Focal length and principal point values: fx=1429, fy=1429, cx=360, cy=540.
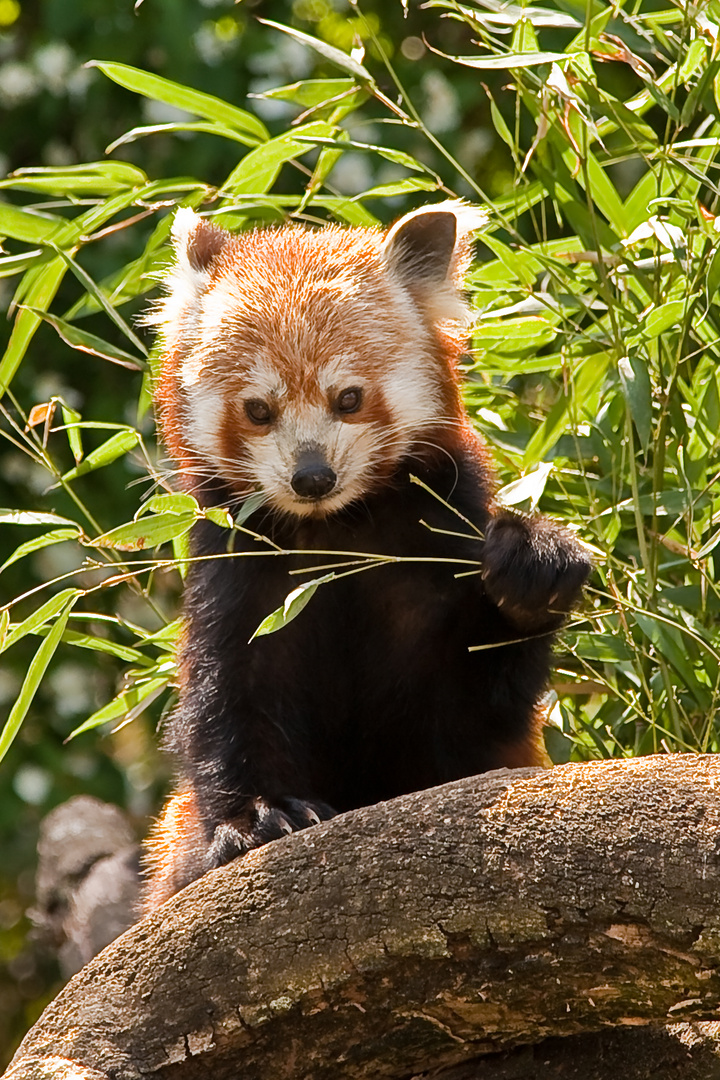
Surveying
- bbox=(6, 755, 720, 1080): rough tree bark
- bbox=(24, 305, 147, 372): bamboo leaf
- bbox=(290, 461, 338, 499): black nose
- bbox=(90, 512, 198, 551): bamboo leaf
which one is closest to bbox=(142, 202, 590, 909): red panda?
bbox=(290, 461, 338, 499): black nose

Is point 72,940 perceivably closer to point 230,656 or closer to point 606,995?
point 230,656

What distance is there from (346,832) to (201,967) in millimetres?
250

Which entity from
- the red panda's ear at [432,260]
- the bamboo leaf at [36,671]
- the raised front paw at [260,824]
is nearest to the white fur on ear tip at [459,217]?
the red panda's ear at [432,260]

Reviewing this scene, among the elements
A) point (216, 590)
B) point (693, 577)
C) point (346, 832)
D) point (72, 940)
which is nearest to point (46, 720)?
point (72, 940)

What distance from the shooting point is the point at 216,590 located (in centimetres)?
250

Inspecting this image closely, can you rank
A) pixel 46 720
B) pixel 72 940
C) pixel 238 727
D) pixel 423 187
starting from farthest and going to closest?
pixel 46 720
pixel 72 940
pixel 423 187
pixel 238 727

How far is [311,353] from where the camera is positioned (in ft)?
8.09

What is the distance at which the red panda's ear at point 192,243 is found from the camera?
268cm

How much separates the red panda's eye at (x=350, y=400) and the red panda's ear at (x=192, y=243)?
42 centimetres

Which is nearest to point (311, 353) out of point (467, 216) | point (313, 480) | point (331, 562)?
point (313, 480)

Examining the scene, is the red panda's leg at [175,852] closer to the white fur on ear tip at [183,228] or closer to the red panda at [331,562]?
the red panda at [331,562]

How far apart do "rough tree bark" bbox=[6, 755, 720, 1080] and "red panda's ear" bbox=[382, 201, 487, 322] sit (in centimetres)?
114

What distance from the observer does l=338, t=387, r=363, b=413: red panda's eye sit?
2490mm

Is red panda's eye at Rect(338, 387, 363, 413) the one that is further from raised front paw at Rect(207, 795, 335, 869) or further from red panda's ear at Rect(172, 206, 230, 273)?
raised front paw at Rect(207, 795, 335, 869)
